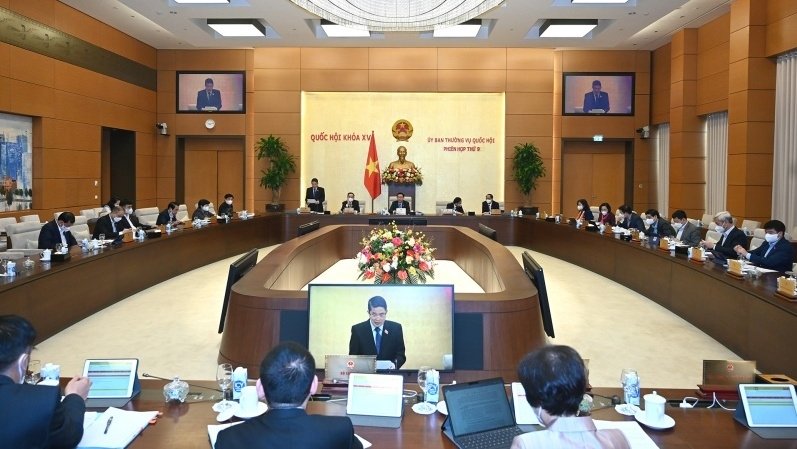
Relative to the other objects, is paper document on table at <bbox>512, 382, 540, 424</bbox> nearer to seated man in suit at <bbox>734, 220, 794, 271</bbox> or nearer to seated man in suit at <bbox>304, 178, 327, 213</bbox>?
seated man in suit at <bbox>734, 220, 794, 271</bbox>

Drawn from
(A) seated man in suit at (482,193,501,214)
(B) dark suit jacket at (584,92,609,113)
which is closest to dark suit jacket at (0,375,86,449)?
(A) seated man in suit at (482,193,501,214)

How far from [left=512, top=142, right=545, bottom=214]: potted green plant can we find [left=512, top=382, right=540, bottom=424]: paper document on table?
11668mm

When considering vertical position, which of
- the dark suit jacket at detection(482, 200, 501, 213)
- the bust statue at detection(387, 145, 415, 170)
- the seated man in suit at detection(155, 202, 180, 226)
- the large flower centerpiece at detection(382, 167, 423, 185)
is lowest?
the seated man in suit at detection(155, 202, 180, 226)

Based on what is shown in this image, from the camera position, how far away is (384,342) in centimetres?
318

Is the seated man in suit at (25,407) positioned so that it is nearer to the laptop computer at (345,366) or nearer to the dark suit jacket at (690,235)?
the laptop computer at (345,366)

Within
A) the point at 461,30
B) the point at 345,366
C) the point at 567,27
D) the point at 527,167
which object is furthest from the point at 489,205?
the point at 345,366

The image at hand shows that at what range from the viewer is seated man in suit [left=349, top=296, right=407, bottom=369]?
3.16 m

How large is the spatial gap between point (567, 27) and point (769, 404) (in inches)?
401

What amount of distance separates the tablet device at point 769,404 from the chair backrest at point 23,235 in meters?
7.44

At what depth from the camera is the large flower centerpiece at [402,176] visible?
13.3 meters

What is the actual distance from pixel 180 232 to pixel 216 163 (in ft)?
21.2

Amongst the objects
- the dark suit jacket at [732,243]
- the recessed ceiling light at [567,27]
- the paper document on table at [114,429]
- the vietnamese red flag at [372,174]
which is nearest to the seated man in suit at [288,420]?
the paper document on table at [114,429]

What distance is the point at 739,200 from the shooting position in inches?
382

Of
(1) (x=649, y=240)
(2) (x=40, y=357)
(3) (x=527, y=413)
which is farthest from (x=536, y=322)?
(1) (x=649, y=240)
